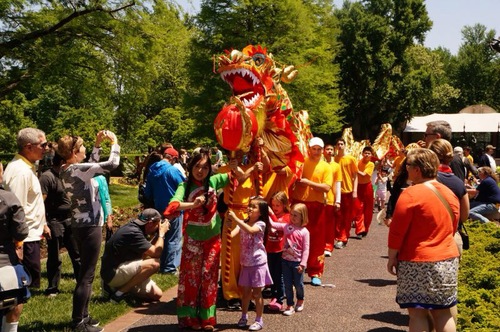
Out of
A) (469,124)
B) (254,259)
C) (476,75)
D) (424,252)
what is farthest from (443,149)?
(476,75)

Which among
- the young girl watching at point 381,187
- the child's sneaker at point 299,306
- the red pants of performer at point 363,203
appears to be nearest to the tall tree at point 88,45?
the young girl watching at point 381,187

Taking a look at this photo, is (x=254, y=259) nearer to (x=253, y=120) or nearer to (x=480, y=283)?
(x=253, y=120)

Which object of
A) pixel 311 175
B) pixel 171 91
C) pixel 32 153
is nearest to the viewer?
pixel 32 153

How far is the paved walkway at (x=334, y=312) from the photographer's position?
20.8 ft

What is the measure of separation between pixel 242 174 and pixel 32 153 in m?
2.17

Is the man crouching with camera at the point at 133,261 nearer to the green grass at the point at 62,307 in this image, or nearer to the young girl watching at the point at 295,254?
the green grass at the point at 62,307

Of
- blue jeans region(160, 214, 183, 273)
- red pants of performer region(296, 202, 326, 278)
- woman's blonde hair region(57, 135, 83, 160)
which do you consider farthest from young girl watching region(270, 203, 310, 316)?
blue jeans region(160, 214, 183, 273)

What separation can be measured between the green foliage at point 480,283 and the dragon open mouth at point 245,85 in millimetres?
3239

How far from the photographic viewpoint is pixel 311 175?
8258 millimetres

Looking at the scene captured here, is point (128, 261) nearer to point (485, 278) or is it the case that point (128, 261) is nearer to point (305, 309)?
point (305, 309)

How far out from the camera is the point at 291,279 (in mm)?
6844

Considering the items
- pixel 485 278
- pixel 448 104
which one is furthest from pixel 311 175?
pixel 448 104

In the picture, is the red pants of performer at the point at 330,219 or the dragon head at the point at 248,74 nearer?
the dragon head at the point at 248,74

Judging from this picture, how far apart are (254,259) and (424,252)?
2.08 m
